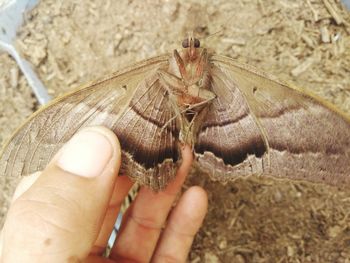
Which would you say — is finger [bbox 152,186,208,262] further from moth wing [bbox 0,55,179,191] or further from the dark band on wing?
moth wing [bbox 0,55,179,191]

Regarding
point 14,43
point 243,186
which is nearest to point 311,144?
point 243,186

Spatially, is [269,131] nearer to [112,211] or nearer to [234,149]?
[234,149]

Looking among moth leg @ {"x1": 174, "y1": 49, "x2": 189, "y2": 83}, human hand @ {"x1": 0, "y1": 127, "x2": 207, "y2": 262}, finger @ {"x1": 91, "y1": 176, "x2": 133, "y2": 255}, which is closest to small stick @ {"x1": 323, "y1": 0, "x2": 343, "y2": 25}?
moth leg @ {"x1": 174, "y1": 49, "x2": 189, "y2": 83}

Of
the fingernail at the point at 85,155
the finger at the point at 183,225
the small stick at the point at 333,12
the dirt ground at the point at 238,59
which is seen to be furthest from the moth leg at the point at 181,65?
the small stick at the point at 333,12

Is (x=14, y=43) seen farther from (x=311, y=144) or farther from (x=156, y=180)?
(x=311, y=144)

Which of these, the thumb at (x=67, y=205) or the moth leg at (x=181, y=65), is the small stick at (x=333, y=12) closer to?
the moth leg at (x=181, y=65)

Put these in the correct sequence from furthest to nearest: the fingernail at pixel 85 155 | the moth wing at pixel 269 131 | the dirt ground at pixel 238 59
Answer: the dirt ground at pixel 238 59 < the moth wing at pixel 269 131 < the fingernail at pixel 85 155

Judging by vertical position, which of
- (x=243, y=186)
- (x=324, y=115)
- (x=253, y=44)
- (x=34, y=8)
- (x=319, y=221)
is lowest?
(x=319, y=221)

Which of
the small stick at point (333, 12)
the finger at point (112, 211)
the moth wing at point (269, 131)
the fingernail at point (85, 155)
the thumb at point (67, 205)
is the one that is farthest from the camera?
the small stick at point (333, 12)
